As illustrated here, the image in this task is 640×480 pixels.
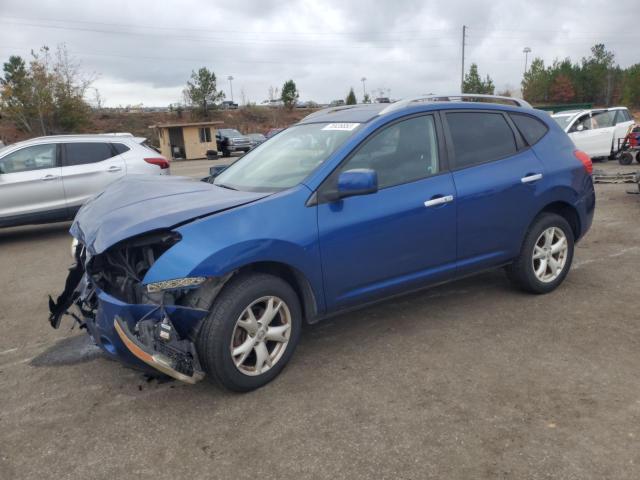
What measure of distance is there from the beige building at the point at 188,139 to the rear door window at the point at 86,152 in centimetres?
2916

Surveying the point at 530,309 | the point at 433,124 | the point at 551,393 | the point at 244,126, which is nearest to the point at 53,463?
the point at 551,393

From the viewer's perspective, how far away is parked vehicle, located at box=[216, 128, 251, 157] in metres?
33.7

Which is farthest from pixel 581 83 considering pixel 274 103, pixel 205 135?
pixel 205 135

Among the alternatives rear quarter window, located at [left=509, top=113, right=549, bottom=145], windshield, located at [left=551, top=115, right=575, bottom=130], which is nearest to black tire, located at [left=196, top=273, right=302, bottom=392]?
rear quarter window, located at [left=509, top=113, right=549, bottom=145]

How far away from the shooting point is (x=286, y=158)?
4074mm

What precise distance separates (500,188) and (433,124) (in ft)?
2.52

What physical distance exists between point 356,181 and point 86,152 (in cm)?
692

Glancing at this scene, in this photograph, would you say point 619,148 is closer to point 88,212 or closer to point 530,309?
point 530,309

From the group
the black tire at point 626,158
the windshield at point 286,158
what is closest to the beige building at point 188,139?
the black tire at point 626,158

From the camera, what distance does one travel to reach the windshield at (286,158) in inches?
146

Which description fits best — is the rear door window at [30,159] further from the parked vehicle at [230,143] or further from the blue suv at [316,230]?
the parked vehicle at [230,143]

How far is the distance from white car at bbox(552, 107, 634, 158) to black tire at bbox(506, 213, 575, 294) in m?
12.0

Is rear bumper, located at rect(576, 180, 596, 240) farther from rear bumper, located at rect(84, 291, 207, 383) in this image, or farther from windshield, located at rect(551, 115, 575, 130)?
windshield, located at rect(551, 115, 575, 130)

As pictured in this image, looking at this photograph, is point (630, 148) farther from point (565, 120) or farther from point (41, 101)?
point (41, 101)
